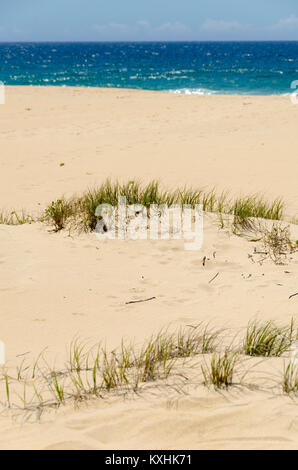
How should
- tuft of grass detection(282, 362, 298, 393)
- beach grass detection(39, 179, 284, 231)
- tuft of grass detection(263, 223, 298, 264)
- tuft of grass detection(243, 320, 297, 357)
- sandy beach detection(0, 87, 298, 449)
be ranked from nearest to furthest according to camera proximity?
sandy beach detection(0, 87, 298, 449), tuft of grass detection(282, 362, 298, 393), tuft of grass detection(243, 320, 297, 357), tuft of grass detection(263, 223, 298, 264), beach grass detection(39, 179, 284, 231)

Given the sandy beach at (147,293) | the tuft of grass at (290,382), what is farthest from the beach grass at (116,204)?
the tuft of grass at (290,382)

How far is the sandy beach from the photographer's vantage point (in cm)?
222

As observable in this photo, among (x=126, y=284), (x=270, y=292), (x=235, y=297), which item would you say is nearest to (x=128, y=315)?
(x=126, y=284)

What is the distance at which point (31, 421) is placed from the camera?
7.52ft

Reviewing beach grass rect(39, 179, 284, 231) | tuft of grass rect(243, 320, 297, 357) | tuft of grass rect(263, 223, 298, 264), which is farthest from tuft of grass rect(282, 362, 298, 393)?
beach grass rect(39, 179, 284, 231)

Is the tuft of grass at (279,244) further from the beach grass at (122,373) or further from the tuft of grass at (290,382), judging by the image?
the tuft of grass at (290,382)

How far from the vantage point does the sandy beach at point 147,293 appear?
7.30 ft

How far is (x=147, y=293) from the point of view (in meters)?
4.06

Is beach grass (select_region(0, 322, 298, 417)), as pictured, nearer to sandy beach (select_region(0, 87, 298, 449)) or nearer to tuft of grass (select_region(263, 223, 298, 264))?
sandy beach (select_region(0, 87, 298, 449))

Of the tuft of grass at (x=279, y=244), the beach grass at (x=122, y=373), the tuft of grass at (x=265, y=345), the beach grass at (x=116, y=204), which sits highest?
the beach grass at (x=116, y=204)

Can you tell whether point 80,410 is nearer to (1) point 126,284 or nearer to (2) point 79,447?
(2) point 79,447

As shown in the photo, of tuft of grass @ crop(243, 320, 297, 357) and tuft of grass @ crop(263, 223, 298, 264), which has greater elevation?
tuft of grass @ crop(263, 223, 298, 264)

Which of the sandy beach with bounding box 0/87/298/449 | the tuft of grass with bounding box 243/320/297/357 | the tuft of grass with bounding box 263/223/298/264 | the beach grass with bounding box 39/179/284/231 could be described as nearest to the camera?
the sandy beach with bounding box 0/87/298/449

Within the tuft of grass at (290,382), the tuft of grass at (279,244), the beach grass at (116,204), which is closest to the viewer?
the tuft of grass at (290,382)
